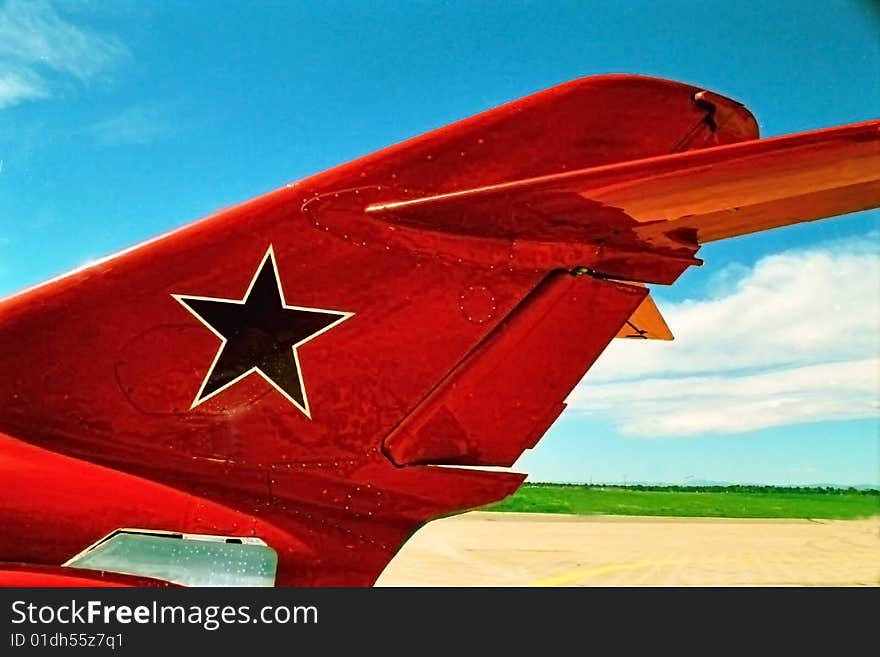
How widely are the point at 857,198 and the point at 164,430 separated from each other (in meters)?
2.31

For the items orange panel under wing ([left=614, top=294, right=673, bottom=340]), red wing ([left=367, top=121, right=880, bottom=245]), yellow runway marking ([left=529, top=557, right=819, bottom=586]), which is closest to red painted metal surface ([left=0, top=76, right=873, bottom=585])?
red wing ([left=367, top=121, right=880, bottom=245])

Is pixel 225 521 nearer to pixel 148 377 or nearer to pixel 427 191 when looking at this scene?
pixel 148 377

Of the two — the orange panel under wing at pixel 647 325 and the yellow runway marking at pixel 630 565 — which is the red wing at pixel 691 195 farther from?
the yellow runway marking at pixel 630 565

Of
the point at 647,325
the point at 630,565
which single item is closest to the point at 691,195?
the point at 647,325

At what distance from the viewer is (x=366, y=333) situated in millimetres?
2334

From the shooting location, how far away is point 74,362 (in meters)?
2.18

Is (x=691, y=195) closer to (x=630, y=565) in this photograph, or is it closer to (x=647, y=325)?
(x=647, y=325)

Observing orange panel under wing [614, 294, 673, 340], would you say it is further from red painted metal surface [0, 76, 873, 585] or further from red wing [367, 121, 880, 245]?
red wing [367, 121, 880, 245]

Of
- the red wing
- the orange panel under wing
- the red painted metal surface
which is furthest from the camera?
the orange panel under wing

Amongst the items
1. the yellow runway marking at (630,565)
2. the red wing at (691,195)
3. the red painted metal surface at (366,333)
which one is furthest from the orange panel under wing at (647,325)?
the yellow runway marking at (630,565)

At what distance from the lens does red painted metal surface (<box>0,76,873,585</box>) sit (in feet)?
7.16

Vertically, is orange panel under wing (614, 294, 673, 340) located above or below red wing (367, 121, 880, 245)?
above

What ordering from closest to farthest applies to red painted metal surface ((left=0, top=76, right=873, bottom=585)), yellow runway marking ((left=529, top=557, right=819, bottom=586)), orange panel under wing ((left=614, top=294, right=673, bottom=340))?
red painted metal surface ((left=0, top=76, right=873, bottom=585)) < orange panel under wing ((left=614, top=294, right=673, bottom=340)) < yellow runway marking ((left=529, top=557, right=819, bottom=586))
